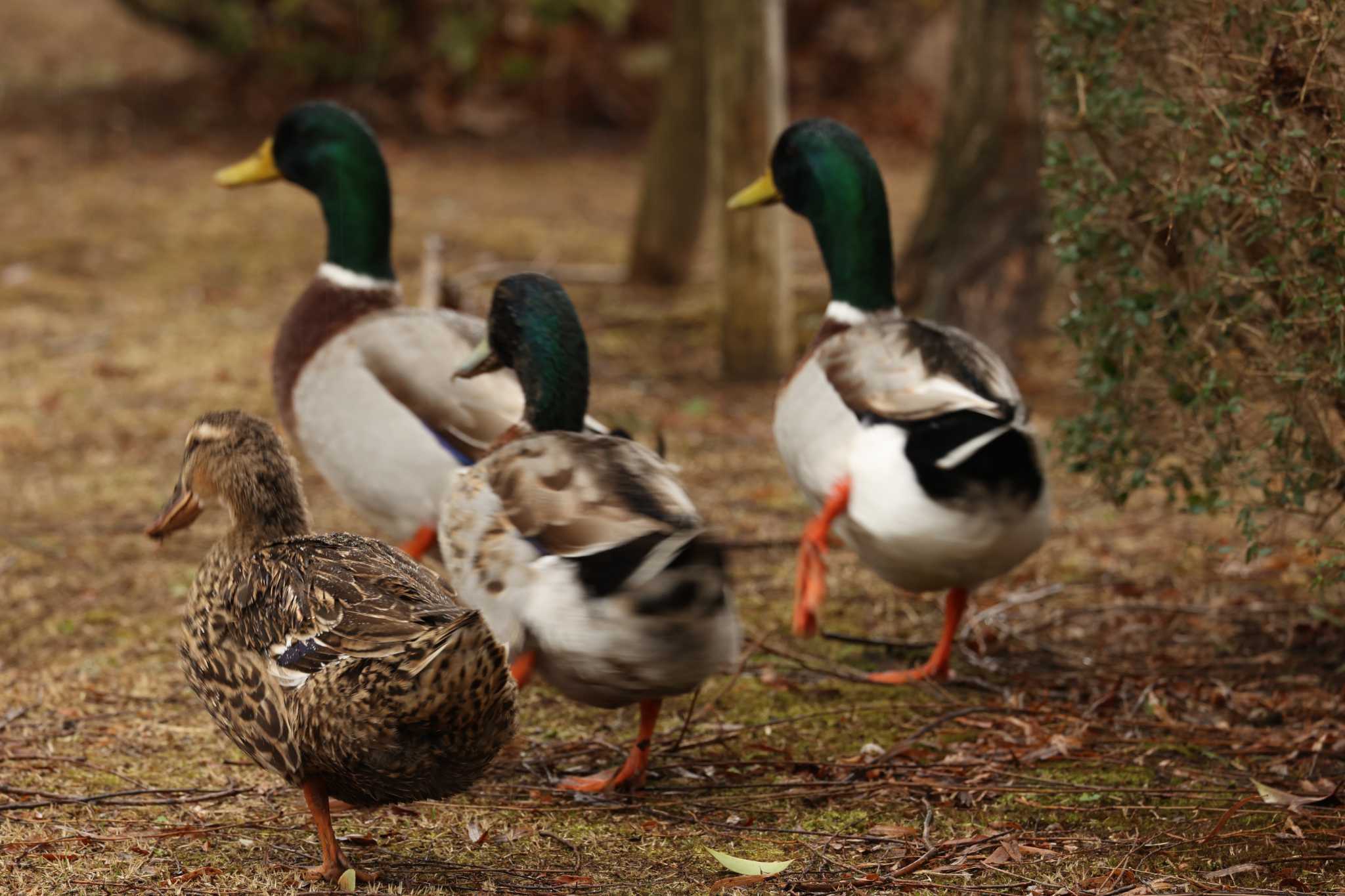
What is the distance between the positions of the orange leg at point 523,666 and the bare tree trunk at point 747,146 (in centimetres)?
429

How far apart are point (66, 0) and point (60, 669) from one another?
14.1 metres

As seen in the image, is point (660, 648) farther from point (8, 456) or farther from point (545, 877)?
point (8, 456)

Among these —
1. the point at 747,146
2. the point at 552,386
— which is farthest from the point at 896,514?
the point at 747,146

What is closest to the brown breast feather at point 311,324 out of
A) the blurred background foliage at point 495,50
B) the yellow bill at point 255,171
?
the yellow bill at point 255,171

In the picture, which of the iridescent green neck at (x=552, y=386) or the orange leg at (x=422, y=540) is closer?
the iridescent green neck at (x=552, y=386)

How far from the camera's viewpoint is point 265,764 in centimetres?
294

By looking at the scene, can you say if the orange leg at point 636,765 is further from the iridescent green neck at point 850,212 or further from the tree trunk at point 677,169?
the tree trunk at point 677,169

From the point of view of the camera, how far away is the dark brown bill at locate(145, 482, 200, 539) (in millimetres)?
3369

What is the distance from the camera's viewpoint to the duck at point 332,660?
2693 millimetres

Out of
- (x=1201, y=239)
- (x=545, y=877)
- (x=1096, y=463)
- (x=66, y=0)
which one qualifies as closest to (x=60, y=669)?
(x=545, y=877)

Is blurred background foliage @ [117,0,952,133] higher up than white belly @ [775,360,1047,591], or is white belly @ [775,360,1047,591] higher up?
blurred background foliage @ [117,0,952,133]

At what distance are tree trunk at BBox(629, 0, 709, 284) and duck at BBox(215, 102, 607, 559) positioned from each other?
3.50 m

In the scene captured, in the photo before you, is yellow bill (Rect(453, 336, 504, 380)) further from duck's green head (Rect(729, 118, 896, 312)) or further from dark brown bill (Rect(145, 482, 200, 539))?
duck's green head (Rect(729, 118, 896, 312))

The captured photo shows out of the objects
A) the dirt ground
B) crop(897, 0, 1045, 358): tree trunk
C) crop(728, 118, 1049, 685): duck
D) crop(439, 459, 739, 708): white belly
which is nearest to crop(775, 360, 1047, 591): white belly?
crop(728, 118, 1049, 685): duck
